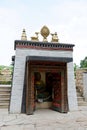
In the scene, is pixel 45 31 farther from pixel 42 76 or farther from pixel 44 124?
pixel 44 124

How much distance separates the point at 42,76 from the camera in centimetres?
877

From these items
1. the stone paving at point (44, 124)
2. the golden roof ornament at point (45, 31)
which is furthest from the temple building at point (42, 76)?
the stone paving at point (44, 124)

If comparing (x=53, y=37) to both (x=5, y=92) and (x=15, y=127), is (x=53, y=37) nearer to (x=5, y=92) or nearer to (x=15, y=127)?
(x=5, y=92)

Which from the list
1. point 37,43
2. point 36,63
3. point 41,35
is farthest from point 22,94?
point 41,35

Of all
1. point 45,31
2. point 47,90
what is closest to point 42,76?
point 47,90

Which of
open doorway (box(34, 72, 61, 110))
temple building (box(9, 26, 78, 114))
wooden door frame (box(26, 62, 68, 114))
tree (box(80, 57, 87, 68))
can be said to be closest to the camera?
wooden door frame (box(26, 62, 68, 114))

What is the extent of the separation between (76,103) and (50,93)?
45.4 inches

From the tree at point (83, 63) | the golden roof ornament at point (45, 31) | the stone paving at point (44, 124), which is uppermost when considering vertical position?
the tree at point (83, 63)

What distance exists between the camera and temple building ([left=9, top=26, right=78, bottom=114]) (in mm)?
7148

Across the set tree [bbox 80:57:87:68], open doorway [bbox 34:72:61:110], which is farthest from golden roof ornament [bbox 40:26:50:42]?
tree [bbox 80:57:87:68]

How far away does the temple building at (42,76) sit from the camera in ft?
23.5

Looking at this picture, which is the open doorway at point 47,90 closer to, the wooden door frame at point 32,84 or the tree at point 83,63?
the wooden door frame at point 32,84

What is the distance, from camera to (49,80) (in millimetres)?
8688

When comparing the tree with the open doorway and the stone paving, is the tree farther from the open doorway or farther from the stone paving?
the stone paving
